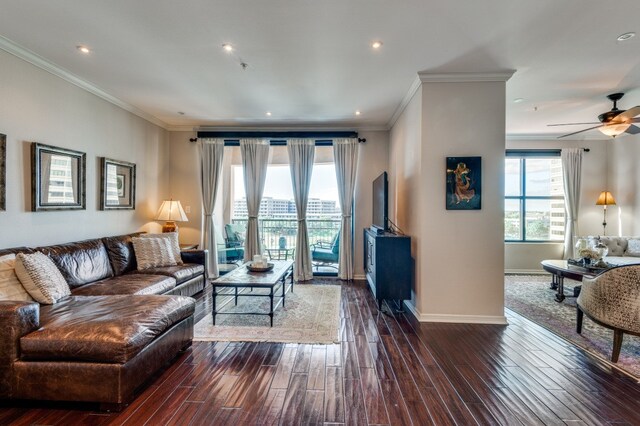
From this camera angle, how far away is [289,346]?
2.94 m

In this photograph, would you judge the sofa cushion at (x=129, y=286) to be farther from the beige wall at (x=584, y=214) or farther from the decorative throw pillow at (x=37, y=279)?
the beige wall at (x=584, y=214)

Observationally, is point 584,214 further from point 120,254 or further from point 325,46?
point 120,254

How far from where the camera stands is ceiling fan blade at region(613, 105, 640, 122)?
11.3 feet

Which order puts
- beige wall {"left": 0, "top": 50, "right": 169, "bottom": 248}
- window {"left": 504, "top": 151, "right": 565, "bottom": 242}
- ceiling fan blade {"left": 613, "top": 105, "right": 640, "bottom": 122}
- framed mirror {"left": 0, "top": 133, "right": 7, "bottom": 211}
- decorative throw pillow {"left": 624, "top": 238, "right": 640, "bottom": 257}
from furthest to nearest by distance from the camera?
window {"left": 504, "top": 151, "right": 565, "bottom": 242} → decorative throw pillow {"left": 624, "top": 238, "right": 640, "bottom": 257} → ceiling fan blade {"left": 613, "top": 105, "right": 640, "bottom": 122} → beige wall {"left": 0, "top": 50, "right": 169, "bottom": 248} → framed mirror {"left": 0, "top": 133, "right": 7, "bottom": 211}

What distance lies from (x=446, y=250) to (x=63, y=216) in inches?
186

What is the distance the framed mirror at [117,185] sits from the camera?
13.9 feet

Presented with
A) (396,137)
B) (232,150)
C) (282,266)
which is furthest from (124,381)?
(232,150)

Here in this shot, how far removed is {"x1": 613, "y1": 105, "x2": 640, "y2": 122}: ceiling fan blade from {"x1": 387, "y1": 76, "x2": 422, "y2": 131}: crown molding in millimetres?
2464

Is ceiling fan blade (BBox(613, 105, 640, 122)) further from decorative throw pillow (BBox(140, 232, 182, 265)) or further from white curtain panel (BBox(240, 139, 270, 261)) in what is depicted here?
decorative throw pillow (BBox(140, 232, 182, 265))

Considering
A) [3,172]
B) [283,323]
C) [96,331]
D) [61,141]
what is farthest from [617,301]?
[61,141]

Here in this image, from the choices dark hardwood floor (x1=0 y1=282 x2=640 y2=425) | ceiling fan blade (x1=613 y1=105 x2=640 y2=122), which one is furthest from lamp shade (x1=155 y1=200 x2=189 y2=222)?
ceiling fan blade (x1=613 y1=105 x2=640 y2=122)

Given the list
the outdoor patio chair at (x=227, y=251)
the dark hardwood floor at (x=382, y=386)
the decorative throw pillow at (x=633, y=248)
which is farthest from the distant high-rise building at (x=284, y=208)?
the decorative throw pillow at (x=633, y=248)

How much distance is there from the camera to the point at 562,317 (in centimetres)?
375

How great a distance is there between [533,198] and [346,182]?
14.1ft
